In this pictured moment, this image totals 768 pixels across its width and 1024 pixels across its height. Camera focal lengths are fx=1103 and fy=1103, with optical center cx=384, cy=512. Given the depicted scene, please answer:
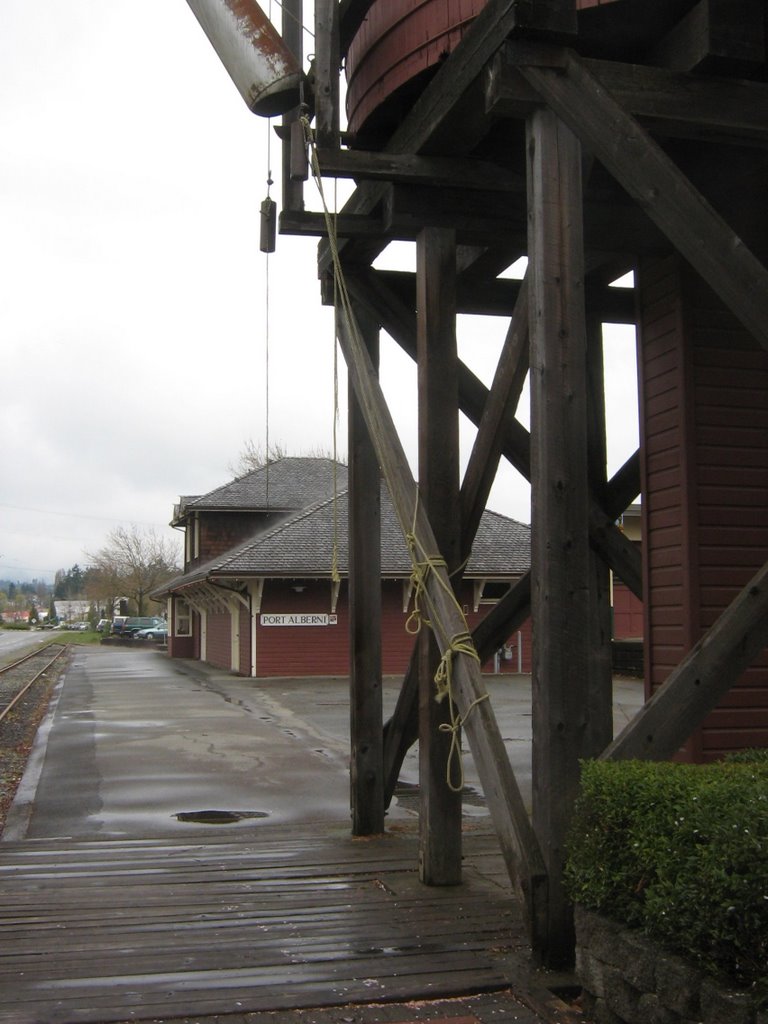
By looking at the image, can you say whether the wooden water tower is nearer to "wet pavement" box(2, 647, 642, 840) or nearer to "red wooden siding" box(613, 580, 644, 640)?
"wet pavement" box(2, 647, 642, 840)

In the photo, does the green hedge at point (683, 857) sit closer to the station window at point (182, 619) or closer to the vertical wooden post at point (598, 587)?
the vertical wooden post at point (598, 587)

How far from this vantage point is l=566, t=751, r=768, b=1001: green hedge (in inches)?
123

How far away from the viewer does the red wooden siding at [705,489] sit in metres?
6.15

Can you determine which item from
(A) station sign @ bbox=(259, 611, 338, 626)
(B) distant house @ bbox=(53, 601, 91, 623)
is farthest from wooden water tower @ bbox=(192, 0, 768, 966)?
(B) distant house @ bbox=(53, 601, 91, 623)

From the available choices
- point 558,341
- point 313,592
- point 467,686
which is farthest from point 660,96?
point 313,592

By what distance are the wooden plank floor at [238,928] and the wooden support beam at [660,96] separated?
3590 millimetres

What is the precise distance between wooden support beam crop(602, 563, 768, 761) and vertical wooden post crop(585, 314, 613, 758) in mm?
2545

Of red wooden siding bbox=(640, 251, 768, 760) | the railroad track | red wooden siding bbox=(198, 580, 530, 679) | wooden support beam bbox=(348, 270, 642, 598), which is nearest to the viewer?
red wooden siding bbox=(640, 251, 768, 760)

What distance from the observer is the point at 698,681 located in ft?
13.9

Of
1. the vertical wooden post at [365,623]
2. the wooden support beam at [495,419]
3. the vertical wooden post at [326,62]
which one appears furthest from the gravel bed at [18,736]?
the vertical wooden post at [326,62]

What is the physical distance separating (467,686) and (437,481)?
1401 millimetres

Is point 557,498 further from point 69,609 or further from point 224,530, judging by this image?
point 69,609

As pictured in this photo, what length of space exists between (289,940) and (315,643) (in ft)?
83.1

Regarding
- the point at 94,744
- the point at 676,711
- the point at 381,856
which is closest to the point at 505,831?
the point at 676,711
